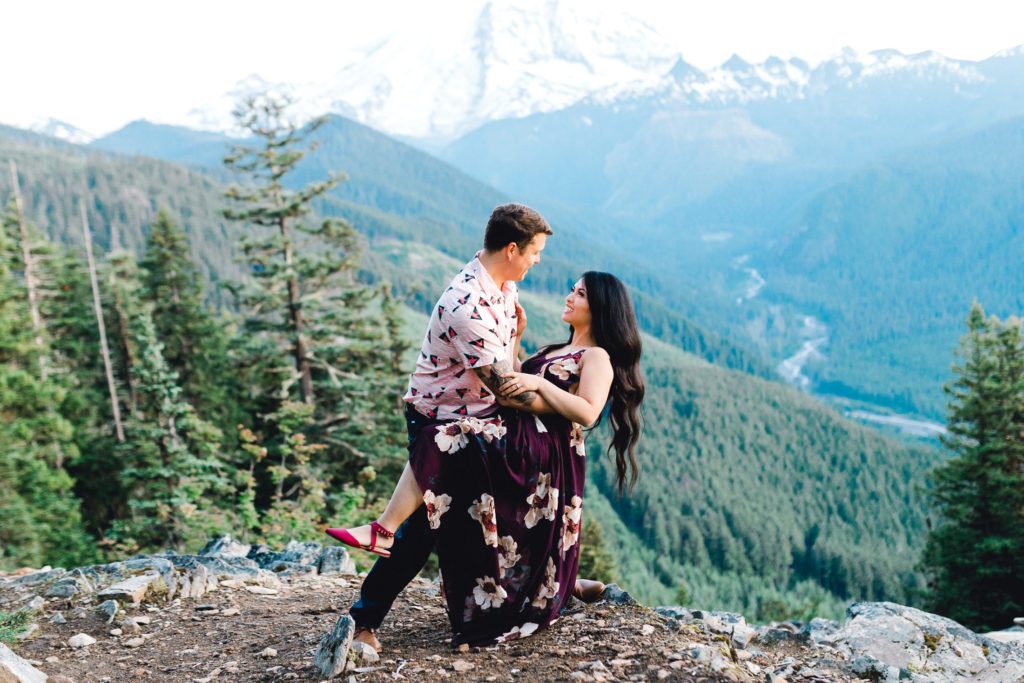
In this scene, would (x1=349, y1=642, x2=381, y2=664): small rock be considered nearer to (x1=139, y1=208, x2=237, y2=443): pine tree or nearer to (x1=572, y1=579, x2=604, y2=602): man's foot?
(x1=572, y1=579, x2=604, y2=602): man's foot

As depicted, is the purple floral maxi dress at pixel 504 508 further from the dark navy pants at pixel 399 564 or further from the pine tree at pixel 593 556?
the pine tree at pixel 593 556

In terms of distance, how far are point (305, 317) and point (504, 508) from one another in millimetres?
17081

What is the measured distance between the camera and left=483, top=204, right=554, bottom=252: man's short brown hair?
14.5ft

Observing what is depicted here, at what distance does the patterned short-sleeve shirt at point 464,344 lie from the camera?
427cm

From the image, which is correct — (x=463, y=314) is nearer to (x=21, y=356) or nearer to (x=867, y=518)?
(x=21, y=356)

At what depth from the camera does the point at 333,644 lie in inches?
180

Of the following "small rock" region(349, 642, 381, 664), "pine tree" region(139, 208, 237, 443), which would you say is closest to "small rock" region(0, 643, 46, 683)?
"small rock" region(349, 642, 381, 664)

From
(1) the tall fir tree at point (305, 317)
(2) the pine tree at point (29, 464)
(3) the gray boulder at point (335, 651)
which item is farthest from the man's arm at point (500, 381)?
(2) the pine tree at point (29, 464)

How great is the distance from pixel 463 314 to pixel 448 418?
2.46 ft

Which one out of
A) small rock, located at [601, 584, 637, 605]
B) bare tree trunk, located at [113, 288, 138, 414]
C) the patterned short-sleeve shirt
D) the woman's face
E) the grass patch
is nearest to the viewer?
the patterned short-sleeve shirt

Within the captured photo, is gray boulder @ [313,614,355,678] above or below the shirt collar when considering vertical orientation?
below

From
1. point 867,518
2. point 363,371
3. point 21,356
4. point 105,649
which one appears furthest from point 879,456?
point 105,649

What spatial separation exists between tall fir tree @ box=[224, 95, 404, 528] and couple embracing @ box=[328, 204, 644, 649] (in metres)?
14.8

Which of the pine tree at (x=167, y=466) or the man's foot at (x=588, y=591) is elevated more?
the man's foot at (x=588, y=591)
